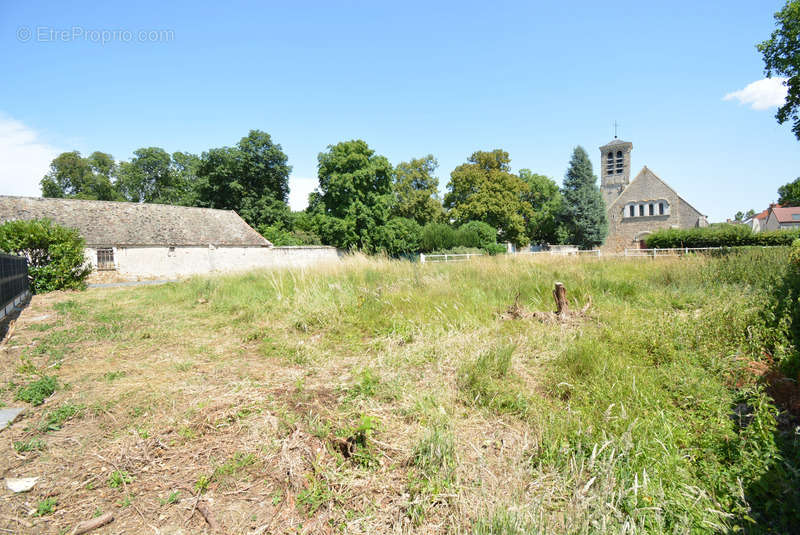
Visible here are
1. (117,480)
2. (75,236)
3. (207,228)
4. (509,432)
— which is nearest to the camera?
(117,480)

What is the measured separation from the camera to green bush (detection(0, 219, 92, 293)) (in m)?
13.5

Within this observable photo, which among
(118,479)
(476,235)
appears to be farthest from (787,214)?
(118,479)

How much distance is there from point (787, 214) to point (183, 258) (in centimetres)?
8102

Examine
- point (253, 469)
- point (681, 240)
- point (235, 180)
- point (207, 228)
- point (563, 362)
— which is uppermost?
point (235, 180)

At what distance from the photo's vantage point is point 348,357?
4344mm

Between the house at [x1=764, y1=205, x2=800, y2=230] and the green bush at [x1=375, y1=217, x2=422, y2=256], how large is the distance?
2358 inches

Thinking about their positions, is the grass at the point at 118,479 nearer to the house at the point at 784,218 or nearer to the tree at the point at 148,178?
the tree at the point at 148,178

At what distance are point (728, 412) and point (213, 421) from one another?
400cm

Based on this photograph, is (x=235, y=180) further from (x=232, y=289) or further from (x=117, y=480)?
(x=117, y=480)

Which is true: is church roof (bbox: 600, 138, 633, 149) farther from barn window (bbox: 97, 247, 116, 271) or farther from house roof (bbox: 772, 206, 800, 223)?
barn window (bbox: 97, 247, 116, 271)

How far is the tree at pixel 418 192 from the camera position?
38.8 metres

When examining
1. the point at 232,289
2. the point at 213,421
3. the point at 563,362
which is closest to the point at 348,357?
the point at 213,421

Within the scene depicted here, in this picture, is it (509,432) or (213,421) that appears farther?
(213,421)

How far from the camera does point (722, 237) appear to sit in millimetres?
25031
